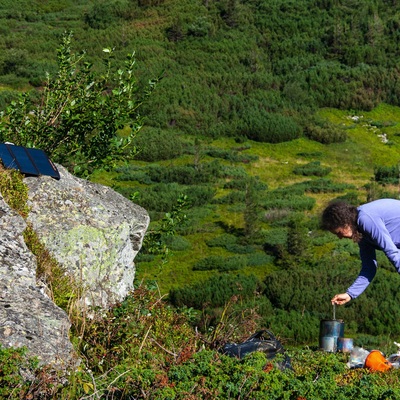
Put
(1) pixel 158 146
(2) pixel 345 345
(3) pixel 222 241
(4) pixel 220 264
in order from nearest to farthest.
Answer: (2) pixel 345 345, (4) pixel 220 264, (3) pixel 222 241, (1) pixel 158 146

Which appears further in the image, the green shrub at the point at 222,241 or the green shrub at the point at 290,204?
the green shrub at the point at 290,204

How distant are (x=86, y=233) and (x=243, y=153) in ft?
123

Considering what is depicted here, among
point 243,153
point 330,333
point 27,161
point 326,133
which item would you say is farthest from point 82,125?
point 326,133

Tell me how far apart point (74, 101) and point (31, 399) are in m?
9.01

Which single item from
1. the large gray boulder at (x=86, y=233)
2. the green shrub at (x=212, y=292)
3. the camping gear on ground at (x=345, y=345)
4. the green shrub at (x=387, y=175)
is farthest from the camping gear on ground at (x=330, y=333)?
the green shrub at (x=387, y=175)

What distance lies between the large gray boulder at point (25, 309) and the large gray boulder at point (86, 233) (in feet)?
2.48

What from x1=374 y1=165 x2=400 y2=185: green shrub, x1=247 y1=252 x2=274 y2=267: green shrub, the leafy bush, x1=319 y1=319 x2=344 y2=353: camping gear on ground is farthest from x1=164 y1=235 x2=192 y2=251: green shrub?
x1=319 y1=319 x2=344 y2=353: camping gear on ground

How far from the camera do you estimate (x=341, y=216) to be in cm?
648

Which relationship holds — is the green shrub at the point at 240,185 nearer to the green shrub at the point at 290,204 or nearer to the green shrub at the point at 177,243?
the green shrub at the point at 290,204

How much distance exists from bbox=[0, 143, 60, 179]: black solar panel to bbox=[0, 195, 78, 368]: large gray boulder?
3.78 ft

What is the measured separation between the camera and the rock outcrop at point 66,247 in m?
6.14

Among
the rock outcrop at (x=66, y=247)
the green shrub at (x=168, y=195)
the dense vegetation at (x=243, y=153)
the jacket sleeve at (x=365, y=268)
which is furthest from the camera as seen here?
the green shrub at (x=168, y=195)

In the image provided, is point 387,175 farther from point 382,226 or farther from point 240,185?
point 382,226

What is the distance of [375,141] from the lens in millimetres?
48906
